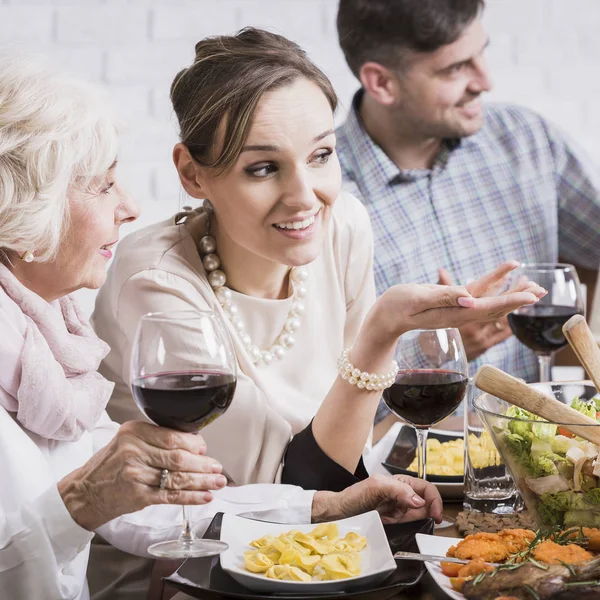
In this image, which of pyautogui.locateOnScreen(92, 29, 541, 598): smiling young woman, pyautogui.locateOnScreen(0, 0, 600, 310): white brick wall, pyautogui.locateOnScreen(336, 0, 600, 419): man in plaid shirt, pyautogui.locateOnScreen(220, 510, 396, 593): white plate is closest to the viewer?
pyautogui.locateOnScreen(220, 510, 396, 593): white plate

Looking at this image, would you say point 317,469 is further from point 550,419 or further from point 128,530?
point 550,419

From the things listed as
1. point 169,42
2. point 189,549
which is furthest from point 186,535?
point 169,42

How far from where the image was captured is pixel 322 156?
5.29ft

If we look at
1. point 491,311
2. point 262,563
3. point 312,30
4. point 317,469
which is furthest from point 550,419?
point 312,30

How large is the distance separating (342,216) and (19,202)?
0.77 meters

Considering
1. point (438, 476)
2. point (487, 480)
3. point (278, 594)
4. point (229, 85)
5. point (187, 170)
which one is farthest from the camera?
point (187, 170)

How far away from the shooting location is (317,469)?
4.90 feet

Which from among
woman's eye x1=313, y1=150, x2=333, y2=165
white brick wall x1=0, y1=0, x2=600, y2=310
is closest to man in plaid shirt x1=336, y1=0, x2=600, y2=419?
white brick wall x1=0, y1=0, x2=600, y2=310

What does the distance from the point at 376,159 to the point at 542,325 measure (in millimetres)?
1146

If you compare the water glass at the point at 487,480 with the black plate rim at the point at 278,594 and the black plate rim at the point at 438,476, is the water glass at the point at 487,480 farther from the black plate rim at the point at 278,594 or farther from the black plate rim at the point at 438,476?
the black plate rim at the point at 278,594

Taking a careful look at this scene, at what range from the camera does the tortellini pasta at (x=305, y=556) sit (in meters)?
0.95

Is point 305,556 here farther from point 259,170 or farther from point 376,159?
point 376,159

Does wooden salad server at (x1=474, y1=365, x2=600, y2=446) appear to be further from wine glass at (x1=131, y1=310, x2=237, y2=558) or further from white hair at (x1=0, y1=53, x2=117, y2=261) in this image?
white hair at (x1=0, y1=53, x2=117, y2=261)

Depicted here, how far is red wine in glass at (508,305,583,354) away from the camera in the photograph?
1.63 m
